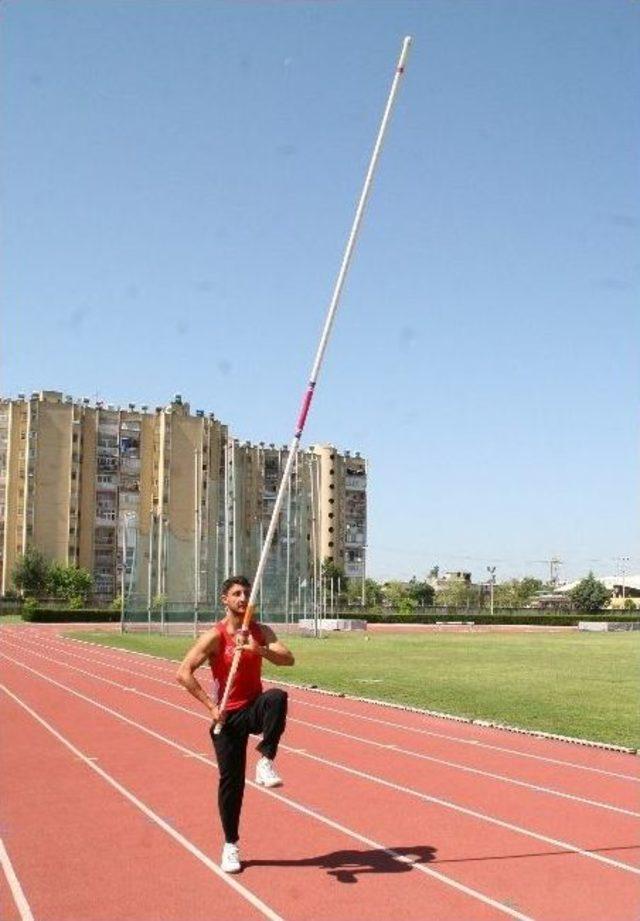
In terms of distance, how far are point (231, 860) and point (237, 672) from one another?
3.78 ft

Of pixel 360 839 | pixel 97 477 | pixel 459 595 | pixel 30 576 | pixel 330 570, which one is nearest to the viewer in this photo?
pixel 360 839

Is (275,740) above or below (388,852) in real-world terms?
above

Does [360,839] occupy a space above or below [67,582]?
below

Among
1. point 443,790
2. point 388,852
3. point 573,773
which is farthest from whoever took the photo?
point 573,773

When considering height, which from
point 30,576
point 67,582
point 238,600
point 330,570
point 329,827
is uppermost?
point 330,570

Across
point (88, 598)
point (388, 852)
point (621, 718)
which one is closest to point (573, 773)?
point (388, 852)

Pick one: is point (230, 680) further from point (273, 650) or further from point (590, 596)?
point (590, 596)

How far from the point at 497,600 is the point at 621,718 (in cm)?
10889

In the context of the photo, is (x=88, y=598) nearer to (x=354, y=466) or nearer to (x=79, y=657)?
(x=354, y=466)

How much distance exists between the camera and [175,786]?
9172 mm

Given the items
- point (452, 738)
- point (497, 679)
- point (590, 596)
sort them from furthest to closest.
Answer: point (590, 596) → point (497, 679) → point (452, 738)

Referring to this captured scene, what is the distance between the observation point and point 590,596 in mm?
104250

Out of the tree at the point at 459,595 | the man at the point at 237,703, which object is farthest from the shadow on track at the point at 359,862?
the tree at the point at 459,595

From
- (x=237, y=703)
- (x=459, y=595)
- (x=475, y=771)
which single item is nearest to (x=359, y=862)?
(x=237, y=703)
